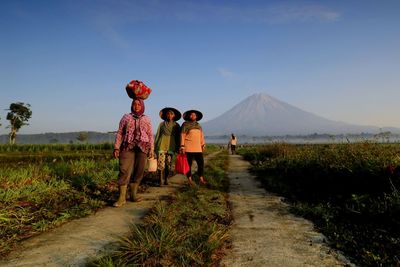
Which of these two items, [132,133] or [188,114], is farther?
[188,114]

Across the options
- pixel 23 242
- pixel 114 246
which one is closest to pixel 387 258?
pixel 114 246

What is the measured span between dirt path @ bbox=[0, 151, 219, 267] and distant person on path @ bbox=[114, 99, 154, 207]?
30.1 inches

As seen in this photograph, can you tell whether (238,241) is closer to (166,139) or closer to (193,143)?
(193,143)

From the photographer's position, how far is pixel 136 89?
6367 millimetres

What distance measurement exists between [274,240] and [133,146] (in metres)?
3.31

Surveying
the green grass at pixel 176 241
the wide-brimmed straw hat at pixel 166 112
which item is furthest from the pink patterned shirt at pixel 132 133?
the wide-brimmed straw hat at pixel 166 112

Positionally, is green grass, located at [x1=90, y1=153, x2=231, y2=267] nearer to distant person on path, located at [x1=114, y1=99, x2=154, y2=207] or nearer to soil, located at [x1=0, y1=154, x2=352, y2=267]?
soil, located at [x1=0, y1=154, x2=352, y2=267]

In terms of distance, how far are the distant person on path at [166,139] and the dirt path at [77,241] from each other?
122 inches

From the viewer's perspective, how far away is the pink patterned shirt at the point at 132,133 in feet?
20.3

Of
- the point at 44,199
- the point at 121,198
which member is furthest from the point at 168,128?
the point at 44,199

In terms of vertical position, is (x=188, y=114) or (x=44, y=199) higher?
(x=188, y=114)

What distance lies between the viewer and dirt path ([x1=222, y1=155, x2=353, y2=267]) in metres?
3.22

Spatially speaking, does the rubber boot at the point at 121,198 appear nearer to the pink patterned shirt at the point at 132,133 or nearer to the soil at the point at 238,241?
the soil at the point at 238,241

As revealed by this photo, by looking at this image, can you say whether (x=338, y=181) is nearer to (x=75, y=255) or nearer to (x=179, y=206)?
(x=179, y=206)
